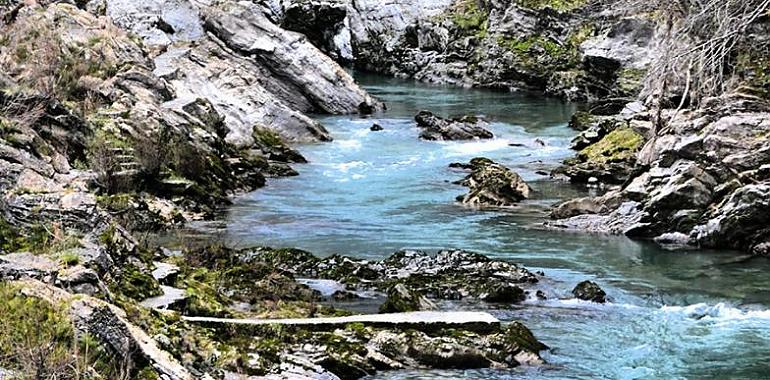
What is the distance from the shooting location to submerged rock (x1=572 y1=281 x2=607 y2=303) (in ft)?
49.8

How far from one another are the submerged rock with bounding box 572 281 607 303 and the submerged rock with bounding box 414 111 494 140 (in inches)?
780

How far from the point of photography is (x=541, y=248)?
19.3 m

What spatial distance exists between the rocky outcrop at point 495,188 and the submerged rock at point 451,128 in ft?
28.8

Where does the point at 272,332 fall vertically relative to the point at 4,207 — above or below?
below

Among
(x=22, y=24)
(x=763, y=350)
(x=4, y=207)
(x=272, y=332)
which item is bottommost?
(x=763, y=350)

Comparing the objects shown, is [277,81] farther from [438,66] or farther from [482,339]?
[482,339]

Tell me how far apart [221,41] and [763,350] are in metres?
30.8

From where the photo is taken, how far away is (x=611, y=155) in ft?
93.8

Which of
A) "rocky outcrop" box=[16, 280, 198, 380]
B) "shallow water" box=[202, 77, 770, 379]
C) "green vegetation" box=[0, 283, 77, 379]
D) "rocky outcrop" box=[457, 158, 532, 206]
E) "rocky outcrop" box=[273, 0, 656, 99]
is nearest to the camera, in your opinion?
"green vegetation" box=[0, 283, 77, 379]

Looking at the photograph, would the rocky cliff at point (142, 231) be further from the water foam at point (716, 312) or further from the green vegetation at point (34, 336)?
the water foam at point (716, 312)

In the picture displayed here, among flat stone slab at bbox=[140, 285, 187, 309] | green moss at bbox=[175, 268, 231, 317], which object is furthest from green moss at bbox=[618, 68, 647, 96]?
flat stone slab at bbox=[140, 285, 187, 309]

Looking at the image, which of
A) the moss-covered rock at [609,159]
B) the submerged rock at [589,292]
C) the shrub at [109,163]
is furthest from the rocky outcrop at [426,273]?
the moss-covered rock at [609,159]

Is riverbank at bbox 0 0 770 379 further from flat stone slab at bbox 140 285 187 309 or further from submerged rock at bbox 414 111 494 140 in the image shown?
submerged rock at bbox 414 111 494 140

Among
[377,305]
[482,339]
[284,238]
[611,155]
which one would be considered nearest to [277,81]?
[611,155]
